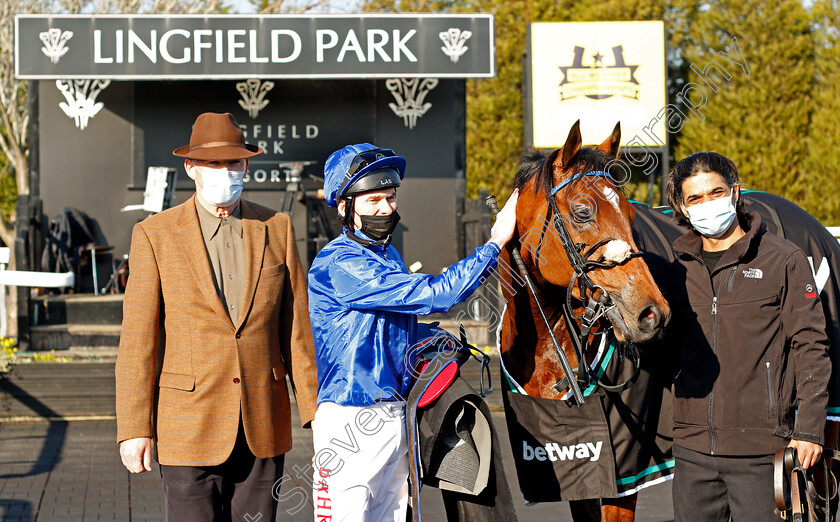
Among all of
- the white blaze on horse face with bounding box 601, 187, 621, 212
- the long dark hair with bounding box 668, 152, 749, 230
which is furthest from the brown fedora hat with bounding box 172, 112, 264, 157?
the long dark hair with bounding box 668, 152, 749, 230

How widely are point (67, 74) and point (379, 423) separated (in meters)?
9.20

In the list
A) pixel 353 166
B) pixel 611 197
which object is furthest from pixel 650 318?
pixel 353 166

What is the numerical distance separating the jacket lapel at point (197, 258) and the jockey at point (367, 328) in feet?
1.19

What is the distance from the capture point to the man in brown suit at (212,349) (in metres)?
3.26

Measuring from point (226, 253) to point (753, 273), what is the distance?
6.70ft

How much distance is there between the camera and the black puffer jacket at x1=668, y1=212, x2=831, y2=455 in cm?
323

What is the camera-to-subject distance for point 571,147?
10.9ft

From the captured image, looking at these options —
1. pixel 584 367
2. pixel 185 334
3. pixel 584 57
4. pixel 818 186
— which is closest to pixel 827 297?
pixel 584 367

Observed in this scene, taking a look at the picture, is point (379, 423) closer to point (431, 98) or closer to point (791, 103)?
point (431, 98)

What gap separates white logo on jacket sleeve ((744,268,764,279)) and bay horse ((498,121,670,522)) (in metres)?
0.51

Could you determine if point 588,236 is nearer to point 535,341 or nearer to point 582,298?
point 582,298

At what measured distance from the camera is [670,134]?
20156 millimetres

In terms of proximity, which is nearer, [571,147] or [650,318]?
[650,318]

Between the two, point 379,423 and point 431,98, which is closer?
point 379,423
